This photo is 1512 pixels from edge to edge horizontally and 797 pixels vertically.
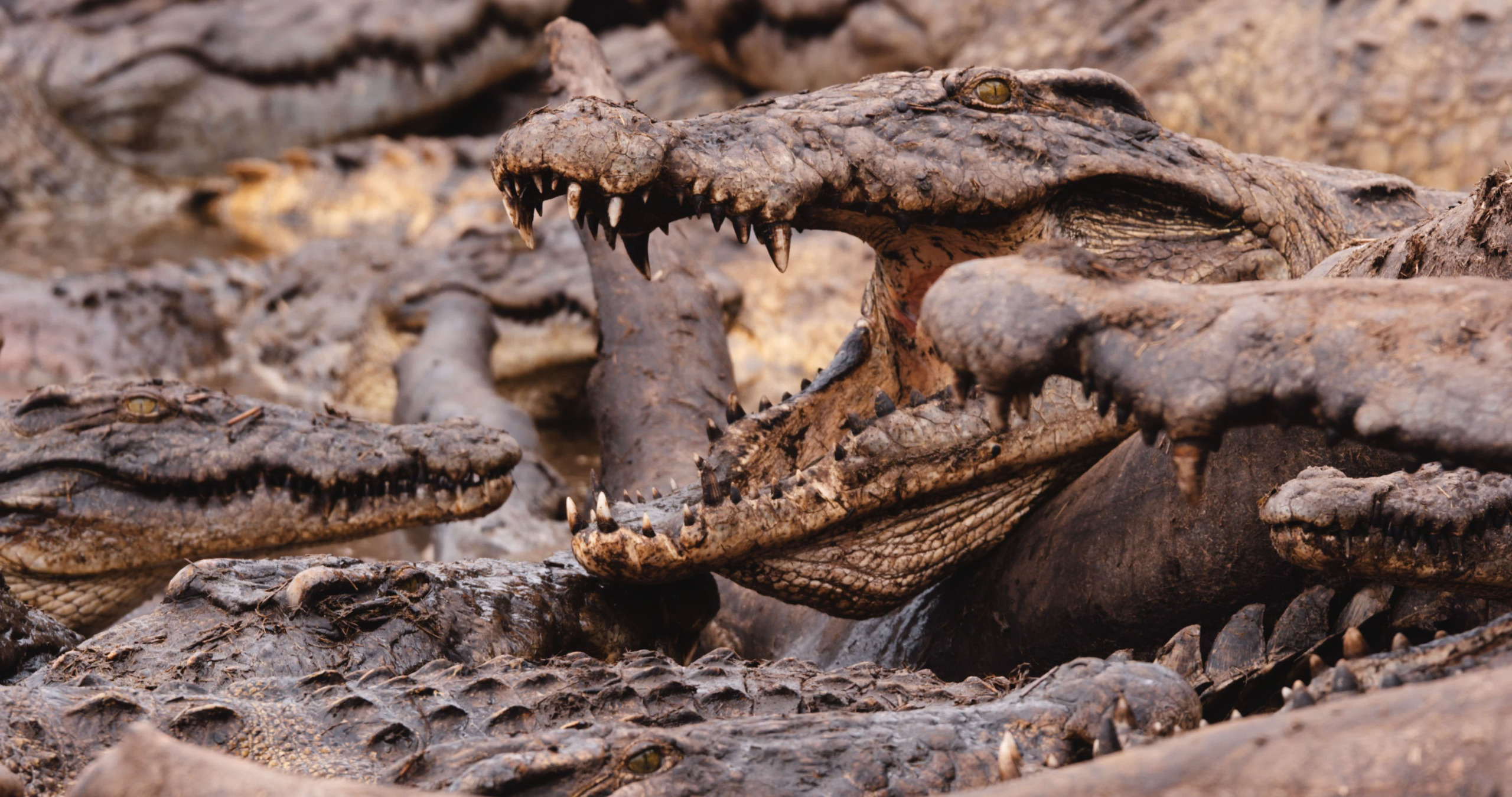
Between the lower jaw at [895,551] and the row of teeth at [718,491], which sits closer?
the row of teeth at [718,491]

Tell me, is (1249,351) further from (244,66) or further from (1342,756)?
(244,66)

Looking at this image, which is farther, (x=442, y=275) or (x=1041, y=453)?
(x=442, y=275)

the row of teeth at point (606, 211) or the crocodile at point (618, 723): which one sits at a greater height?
the row of teeth at point (606, 211)

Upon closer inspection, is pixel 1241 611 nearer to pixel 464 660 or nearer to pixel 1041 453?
pixel 1041 453

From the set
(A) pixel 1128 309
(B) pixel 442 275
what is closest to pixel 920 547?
(A) pixel 1128 309

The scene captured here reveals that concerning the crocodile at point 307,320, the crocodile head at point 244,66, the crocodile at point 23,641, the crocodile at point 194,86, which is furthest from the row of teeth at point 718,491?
the crocodile head at point 244,66

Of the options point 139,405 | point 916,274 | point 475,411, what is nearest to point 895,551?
point 916,274

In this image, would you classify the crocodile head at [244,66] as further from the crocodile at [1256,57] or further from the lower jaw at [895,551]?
the lower jaw at [895,551]
